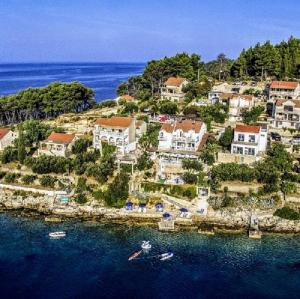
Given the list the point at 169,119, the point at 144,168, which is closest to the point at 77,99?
the point at 169,119

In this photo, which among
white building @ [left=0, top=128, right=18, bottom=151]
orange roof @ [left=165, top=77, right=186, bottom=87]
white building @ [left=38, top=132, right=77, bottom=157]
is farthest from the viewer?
orange roof @ [left=165, top=77, right=186, bottom=87]

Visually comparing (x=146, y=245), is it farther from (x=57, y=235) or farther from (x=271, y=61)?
(x=271, y=61)

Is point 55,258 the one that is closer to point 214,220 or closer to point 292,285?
point 214,220

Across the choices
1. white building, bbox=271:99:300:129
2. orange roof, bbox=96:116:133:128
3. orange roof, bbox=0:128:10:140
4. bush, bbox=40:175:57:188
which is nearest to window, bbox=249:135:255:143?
white building, bbox=271:99:300:129

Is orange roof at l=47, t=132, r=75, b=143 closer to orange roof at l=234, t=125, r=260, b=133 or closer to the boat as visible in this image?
the boat

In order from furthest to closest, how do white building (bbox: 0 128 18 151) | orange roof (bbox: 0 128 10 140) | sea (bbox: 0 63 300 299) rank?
1. orange roof (bbox: 0 128 10 140)
2. white building (bbox: 0 128 18 151)
3. sea (bbox: 0 63 300 299)

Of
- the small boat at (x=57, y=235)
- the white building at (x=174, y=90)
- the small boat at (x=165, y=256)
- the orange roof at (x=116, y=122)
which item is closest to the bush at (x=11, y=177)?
the orange roof at (x=116, y=122)
